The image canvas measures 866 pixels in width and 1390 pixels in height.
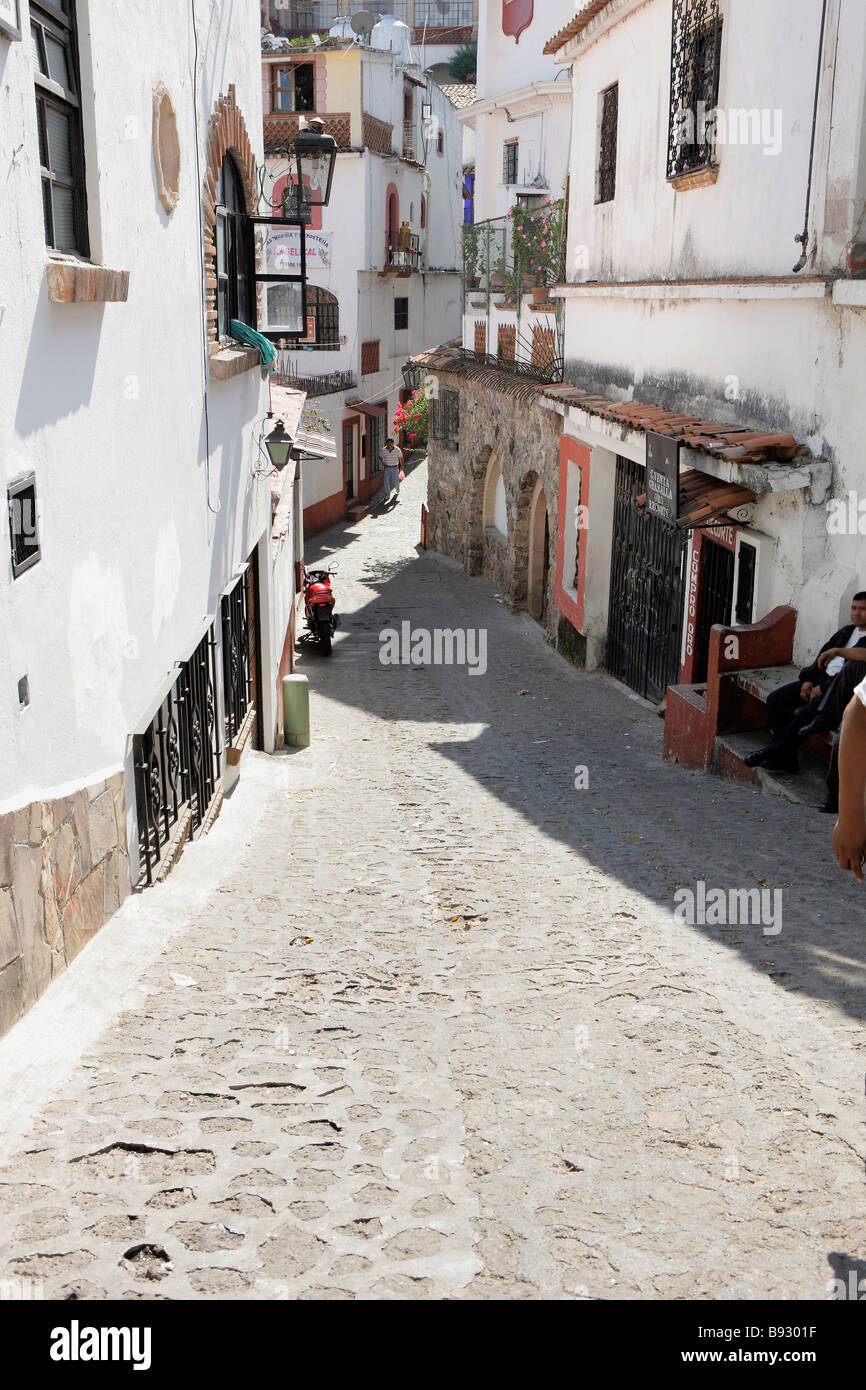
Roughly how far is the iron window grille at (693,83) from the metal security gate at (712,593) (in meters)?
3.48

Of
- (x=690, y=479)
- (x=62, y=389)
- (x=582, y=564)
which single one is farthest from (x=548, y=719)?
(x=62, y=389)

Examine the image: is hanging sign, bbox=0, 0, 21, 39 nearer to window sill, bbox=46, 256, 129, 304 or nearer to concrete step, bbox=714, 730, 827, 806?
window sill, bbox=46, 256, 129, 304

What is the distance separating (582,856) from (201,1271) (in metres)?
5.06

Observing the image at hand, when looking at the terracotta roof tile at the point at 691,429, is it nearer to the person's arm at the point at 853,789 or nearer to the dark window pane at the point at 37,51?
the dark window pane at the point at 37,51

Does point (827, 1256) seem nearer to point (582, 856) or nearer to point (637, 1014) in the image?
point (637, 1014)

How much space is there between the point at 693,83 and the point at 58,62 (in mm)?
8133

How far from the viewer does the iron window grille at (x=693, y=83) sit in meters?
11.3

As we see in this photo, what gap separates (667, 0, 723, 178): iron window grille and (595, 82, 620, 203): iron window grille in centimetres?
239

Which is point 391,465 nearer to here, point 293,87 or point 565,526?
point 293,87

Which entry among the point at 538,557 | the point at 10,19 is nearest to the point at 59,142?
the point at 10,19

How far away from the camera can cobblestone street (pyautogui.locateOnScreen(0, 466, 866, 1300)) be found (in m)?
3.32

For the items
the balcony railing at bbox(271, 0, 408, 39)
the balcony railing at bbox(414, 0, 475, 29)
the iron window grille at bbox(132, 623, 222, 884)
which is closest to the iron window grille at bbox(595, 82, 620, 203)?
the iron window grille at bbox(132, 623, 222, 884)

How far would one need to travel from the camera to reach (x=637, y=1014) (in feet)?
16.4
